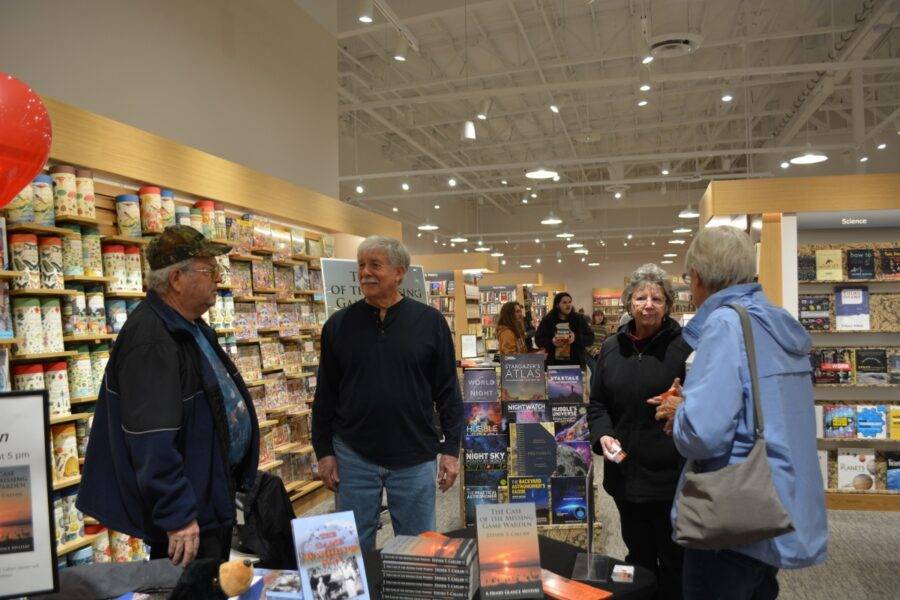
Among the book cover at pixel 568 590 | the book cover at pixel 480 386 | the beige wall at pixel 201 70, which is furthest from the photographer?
the book cover at pixel 480 386

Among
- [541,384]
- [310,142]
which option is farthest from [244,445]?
[310,142]

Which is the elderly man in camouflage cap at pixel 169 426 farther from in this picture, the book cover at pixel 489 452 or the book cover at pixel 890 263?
the book cover at pixel 890 263

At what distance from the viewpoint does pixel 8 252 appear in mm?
3176

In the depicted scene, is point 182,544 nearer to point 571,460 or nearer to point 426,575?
point 426,575

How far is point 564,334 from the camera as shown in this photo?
272 inches

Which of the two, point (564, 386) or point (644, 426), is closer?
point (644, 426)

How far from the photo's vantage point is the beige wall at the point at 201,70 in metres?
3.85

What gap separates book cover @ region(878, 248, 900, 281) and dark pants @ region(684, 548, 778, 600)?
473 centimetres

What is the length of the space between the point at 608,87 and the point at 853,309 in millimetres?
8130

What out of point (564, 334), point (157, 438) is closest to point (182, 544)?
point (157, 438)

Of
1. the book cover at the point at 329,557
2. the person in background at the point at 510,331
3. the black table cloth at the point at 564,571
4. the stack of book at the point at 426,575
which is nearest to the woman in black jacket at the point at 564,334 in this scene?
the person in background at the point at 510,331

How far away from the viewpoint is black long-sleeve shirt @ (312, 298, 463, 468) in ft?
8.67

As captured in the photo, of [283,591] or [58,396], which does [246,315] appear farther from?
[283,591]

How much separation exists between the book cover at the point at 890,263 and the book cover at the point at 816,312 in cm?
48
